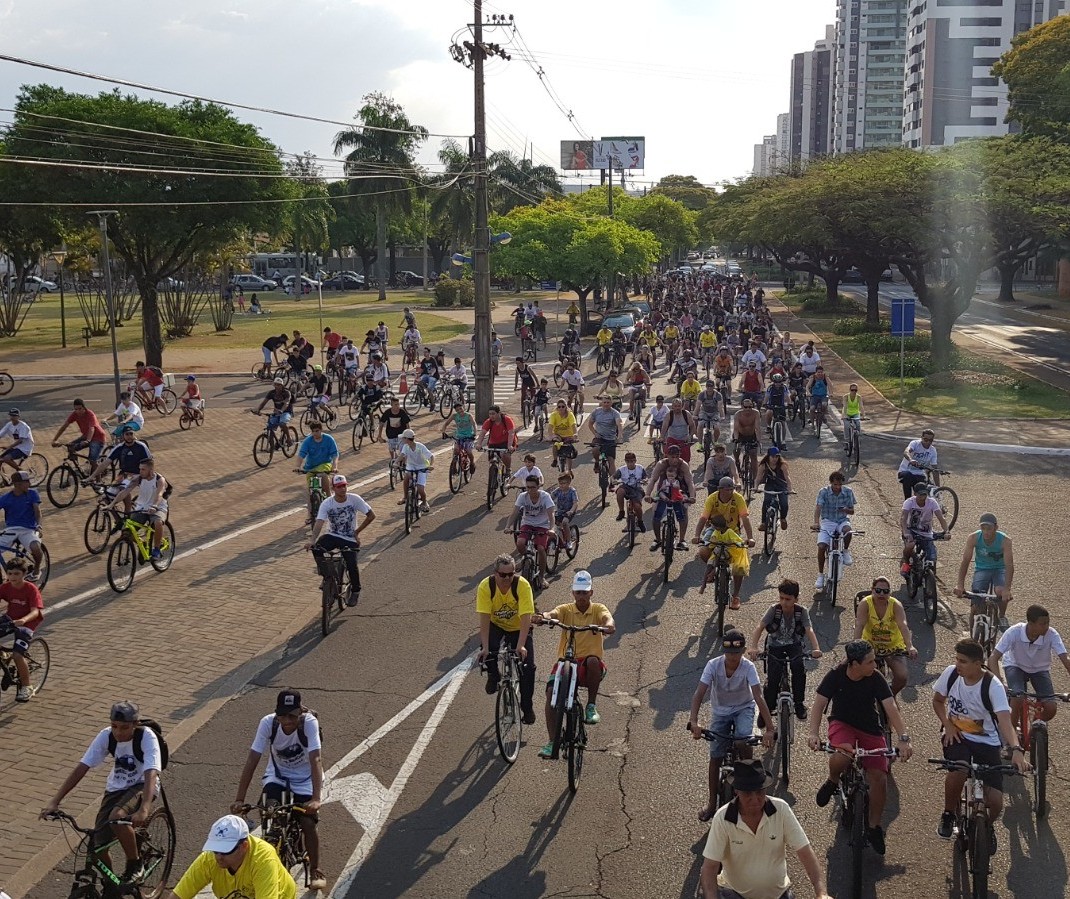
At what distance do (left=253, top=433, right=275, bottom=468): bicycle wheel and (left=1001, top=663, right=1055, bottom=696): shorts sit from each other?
18420mm

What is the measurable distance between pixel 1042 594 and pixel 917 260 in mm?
33326

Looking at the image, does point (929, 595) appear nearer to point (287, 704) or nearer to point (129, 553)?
point (287, 704)

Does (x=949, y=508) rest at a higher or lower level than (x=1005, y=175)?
lower

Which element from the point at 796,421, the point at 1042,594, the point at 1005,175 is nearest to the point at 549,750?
the point at 1042,594

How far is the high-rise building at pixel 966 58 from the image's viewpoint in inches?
4877

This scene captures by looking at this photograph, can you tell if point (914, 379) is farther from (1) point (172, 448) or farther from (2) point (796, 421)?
(1) point (172, 448)

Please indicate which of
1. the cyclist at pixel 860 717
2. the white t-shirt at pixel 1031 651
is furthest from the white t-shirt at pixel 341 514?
the white t-shirt at pixel 1031 651

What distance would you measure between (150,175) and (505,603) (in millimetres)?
33141

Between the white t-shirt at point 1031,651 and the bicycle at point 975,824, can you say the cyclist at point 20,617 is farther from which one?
the white t-shirt at point 1031,651

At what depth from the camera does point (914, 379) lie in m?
39.1

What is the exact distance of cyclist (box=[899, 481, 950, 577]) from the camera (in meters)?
14.2

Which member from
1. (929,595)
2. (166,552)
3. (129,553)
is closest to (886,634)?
(929,595)

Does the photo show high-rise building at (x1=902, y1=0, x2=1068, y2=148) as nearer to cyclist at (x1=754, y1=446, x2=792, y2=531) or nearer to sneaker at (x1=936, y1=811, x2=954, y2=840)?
cyclist at (x1=754, y1=446, x2=792, y2=531)

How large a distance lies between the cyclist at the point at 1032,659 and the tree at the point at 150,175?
32.3 metres
